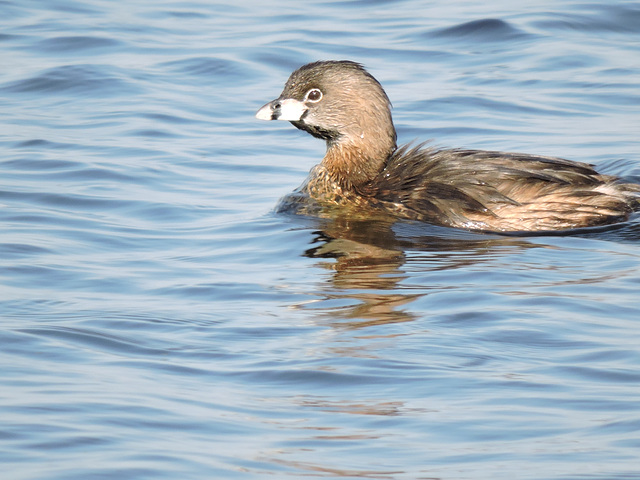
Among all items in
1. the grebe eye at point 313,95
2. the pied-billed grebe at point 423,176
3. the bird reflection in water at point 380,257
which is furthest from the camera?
Answer: the grebe eye at point 313,95

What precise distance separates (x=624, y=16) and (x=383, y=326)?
10.6 meters

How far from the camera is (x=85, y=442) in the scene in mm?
4672

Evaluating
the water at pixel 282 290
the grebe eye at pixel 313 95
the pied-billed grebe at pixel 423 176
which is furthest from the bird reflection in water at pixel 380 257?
the grebe eye at pixel 313 95

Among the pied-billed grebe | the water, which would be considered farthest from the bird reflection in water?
the pied-billed grebe

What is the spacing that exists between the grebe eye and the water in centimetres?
90

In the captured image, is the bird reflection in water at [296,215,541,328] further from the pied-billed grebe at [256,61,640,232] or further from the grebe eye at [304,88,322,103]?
the grebe eye at [304,88,322,103]

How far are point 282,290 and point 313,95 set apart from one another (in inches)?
105

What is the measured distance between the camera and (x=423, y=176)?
8531mm

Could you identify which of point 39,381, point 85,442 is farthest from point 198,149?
point 85,442

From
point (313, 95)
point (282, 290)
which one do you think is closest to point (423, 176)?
point (313, 95)

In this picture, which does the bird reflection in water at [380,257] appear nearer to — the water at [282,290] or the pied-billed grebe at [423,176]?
the water at [282,290]

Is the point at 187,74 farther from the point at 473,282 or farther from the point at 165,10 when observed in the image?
the point at 473,282

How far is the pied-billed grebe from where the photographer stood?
8.18m

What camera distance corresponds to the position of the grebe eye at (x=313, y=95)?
9234 millimetres
